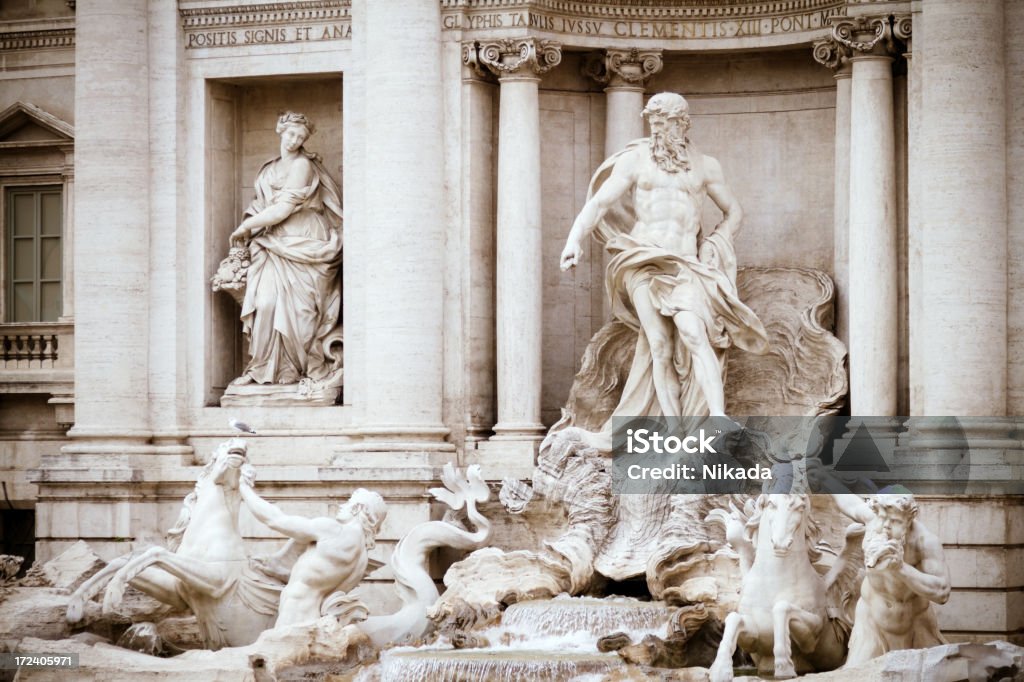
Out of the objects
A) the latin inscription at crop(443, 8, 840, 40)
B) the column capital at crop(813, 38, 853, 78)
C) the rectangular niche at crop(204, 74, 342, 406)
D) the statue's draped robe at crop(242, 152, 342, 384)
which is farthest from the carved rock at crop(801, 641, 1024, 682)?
the rectangular niche at crop(204, 74, 342, 406)

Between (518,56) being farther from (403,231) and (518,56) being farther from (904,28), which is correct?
(904,28)

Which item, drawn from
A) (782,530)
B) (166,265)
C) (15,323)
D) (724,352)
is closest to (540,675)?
(782,530)

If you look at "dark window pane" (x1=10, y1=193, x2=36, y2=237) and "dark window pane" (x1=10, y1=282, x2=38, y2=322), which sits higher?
"dark window pane" (x1=10, y1=193, x2=36, y2=237)

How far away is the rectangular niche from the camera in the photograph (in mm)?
22641

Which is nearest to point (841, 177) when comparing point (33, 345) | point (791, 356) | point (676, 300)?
point (791, 356)

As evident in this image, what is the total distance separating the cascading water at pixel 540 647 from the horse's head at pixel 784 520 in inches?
55.0

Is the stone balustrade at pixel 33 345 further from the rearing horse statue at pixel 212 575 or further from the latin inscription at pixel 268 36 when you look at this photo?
the rearing horse statue at pixel 212 575

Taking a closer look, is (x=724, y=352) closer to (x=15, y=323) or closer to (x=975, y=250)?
(x=975, y=250)

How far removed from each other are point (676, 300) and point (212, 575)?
507 centimetres

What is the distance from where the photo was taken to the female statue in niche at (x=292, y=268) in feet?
72.6

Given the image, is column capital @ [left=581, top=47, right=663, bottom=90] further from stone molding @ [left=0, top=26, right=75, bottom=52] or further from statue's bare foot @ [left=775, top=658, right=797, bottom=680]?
statue's bare foot @ [left=775, top=658, right=797, bottom=680]

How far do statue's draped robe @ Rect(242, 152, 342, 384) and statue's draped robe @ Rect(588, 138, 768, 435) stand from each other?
3127 mm

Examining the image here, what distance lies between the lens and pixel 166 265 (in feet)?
73.6

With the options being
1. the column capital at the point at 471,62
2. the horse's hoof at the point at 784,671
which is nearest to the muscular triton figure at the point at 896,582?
the horse's hoof at the point at 784,671
